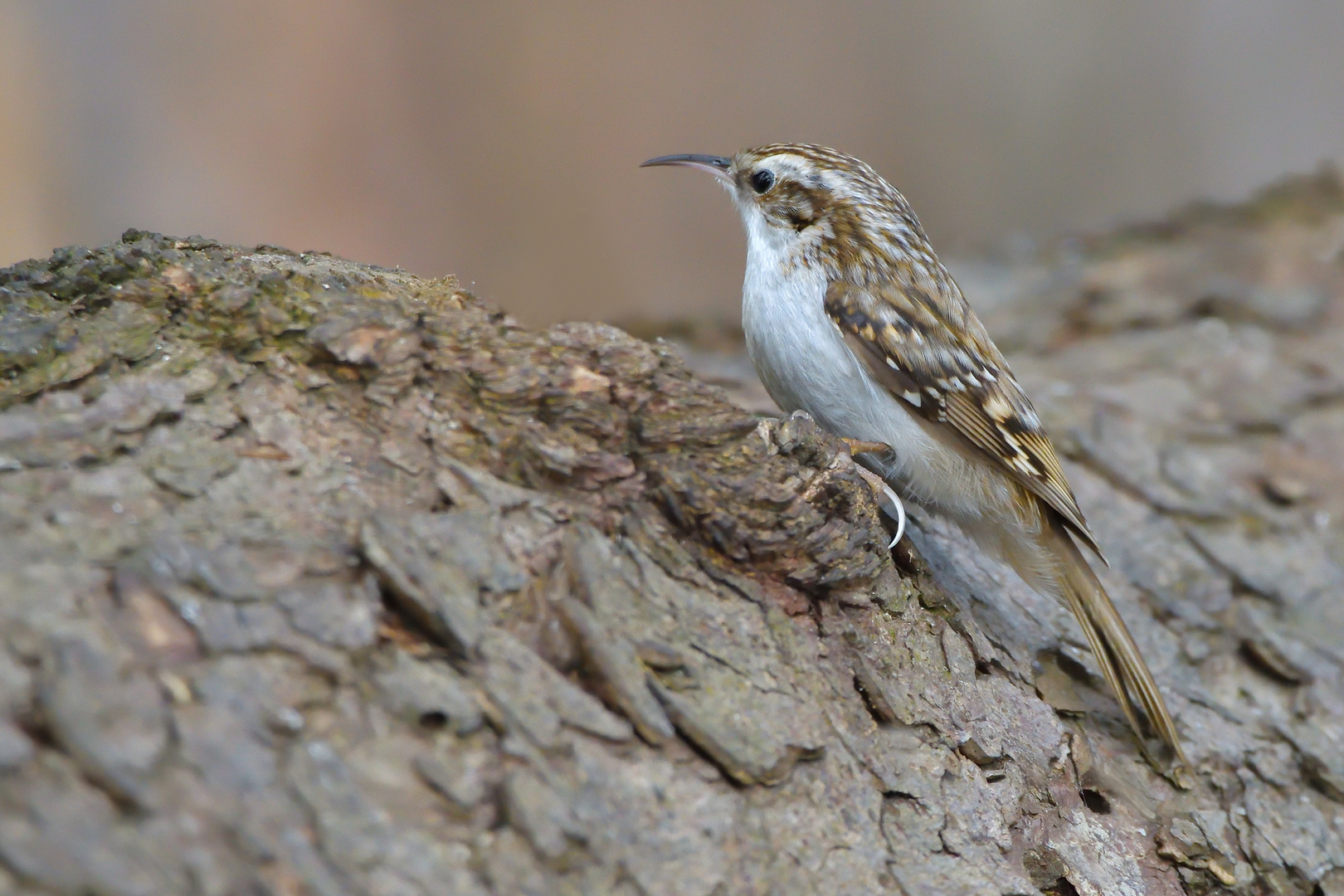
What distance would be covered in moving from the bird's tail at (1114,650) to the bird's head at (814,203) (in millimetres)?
882

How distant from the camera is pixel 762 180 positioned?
2.73m

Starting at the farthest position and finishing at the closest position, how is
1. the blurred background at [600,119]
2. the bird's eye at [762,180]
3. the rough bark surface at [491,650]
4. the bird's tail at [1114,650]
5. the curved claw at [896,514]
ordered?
1. the blurred background at [600,119]
2. the bird's eye at [762,180]
3. the bird's tail at [1114,650]
4. the curved claw at [896,514]
5. the rough bark surface at [491,650]

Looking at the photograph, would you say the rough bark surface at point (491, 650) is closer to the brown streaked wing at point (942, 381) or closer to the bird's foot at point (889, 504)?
the bird's foot at point (889, 504)

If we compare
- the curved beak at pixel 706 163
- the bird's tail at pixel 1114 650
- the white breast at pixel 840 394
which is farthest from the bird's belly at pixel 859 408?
the curved beak at pixel 706 163

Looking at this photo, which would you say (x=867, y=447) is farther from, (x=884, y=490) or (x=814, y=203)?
(x=814, y=203)

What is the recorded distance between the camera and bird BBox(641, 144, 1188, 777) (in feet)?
7.33

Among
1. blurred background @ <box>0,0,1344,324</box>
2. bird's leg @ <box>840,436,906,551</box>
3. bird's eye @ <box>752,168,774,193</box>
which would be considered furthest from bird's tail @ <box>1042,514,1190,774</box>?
blurred background @ <box>0,0,1344,324</box>

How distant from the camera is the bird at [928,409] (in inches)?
88.0

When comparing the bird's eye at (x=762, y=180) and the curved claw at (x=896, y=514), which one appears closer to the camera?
the curved claw at (x=896, y=514)

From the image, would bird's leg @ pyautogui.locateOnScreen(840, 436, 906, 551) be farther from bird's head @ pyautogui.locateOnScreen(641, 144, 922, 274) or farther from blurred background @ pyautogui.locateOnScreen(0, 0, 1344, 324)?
blurred background @ pyautogui.locateOnScreen(0, 0, 1344, 324)

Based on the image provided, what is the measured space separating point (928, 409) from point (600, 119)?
3.67 meters

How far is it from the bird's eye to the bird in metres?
0.33

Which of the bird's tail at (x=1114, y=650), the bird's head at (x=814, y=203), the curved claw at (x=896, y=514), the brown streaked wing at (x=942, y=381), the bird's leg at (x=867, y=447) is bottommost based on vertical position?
the bird's tail at (x=1114, y=650)

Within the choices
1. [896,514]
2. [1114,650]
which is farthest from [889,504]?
[1114,650]
